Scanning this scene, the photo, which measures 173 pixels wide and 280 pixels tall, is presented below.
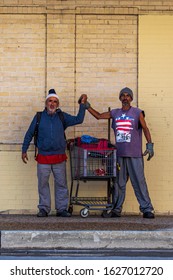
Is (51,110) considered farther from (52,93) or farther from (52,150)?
(52,150)

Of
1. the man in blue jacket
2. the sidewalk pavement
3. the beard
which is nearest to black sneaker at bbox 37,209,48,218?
the man in blue jacket

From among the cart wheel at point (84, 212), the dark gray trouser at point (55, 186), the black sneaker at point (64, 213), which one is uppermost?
the dark gray trouser at point (55, 186)

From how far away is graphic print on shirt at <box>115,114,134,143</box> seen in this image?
9.89 metres

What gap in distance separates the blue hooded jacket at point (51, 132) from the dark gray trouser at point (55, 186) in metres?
0.26

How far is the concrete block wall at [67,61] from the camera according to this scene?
10.6 metres

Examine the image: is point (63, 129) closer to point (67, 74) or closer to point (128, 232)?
point (67, 74)

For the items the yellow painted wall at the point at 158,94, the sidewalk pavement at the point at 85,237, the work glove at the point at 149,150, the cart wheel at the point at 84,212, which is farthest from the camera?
the yellow painted wall at the point at 158,94

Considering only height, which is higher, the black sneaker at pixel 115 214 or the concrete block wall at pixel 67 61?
the concrete block wall at pixel 67 61

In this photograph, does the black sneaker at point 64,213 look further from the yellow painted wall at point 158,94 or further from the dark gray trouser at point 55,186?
the yellow painted wall at point 158,94

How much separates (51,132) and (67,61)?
4.73 feet

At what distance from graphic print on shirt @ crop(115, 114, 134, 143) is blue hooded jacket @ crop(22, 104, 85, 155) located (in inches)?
Result: 24.3

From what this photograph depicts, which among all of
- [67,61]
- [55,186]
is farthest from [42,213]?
[67,61]

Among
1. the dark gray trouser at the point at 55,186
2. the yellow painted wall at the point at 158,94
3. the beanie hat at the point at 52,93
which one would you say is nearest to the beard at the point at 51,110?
the beanie hat at the point at 52,93

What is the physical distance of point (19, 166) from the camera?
34.7 feet
